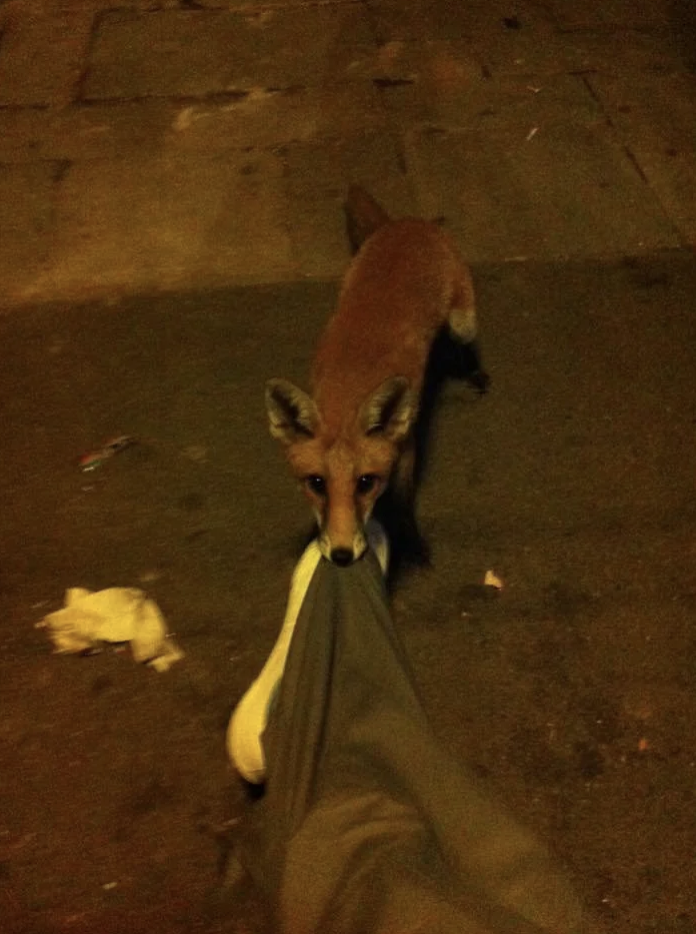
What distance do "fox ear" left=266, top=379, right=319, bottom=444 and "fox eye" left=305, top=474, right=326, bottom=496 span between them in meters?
0.17

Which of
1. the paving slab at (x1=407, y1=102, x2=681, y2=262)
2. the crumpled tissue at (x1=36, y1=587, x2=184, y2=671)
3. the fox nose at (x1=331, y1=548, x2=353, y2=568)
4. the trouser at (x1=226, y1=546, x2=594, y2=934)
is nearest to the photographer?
the trouser at (x1=226, y1=546, x2=594, y2=934)

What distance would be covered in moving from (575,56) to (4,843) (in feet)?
23.6

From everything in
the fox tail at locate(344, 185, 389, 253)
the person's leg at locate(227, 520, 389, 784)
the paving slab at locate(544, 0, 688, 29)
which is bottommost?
the person's leg at locate(227, 520, 389, 784)

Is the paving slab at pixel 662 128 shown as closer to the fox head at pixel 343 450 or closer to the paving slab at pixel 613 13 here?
the paving slab at pixel 613 13

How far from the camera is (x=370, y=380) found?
3436 mm

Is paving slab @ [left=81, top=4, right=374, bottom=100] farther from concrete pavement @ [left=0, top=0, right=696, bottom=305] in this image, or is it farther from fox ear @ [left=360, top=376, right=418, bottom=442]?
fox ear @ [left=360, top=376, right=418, bottom=442]

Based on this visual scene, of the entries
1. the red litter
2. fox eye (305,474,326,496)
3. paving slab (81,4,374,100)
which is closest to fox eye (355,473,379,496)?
fox eye (305,474,326,496)

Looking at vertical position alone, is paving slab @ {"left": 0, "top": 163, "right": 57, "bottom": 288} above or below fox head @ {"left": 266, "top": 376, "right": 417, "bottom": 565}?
below

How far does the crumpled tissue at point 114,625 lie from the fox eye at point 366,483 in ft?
3.69

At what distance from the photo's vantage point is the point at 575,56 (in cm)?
738

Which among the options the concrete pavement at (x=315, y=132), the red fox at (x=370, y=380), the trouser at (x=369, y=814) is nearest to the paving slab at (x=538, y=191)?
the concrete pavement at (x=315, y=132)

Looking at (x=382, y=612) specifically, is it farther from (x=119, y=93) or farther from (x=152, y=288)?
(x=119, y=93)

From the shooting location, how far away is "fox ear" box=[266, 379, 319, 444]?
299 cm

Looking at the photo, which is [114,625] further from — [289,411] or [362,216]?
[362,216]
